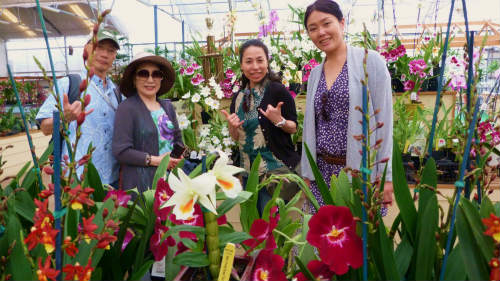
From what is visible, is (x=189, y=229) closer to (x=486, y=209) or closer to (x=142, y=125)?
(x=486, y=209)

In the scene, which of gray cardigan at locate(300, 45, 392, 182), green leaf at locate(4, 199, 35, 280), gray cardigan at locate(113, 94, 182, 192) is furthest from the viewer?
gray cardigan at locate(113, 94, 182, 192)

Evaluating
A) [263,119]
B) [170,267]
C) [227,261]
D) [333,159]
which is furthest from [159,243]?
[263,119]

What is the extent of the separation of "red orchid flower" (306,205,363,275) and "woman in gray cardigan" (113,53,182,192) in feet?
3.42

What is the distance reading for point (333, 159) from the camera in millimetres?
1413

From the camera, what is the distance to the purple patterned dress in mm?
1372

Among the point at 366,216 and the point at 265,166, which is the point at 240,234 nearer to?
the point at 366,216

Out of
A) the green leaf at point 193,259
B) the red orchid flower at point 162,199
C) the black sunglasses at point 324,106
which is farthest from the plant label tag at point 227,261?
the black sunglasses at point 324,106

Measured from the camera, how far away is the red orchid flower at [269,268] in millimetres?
641

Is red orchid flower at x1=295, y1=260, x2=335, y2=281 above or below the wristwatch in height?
below

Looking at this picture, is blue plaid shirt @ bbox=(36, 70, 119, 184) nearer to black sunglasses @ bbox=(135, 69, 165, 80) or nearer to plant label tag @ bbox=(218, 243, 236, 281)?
black sunglasses @ bbox=(135, 69, 165, 80)

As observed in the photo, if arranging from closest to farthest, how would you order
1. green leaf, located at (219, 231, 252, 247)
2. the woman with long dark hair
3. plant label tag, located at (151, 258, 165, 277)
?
green leaf, located at (219, 231, 252, 247) < plant label tag, located at (151, 258, 165, 277) < the woman with long dark hair

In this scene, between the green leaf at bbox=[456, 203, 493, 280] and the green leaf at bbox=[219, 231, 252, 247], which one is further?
the green leaf at bbox=[219, 231, 252, 247]

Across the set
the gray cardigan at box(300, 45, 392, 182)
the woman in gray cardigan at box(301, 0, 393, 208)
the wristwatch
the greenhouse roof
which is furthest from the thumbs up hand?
the greenhouse roof

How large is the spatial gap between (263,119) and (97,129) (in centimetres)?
74
